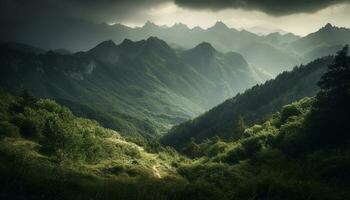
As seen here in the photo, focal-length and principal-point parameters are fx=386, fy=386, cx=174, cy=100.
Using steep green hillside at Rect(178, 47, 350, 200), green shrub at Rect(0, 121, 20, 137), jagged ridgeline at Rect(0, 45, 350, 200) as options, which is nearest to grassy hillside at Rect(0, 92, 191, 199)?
green shrub at Rect(0, 121, 20, 137)

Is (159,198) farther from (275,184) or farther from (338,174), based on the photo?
(338,174)

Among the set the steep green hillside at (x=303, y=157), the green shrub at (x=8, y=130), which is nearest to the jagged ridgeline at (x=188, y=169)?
the steep green hillside at (x=303, y=157)

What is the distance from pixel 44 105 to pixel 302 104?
6144cm

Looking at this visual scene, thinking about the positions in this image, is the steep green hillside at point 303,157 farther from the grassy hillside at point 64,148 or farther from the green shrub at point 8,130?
the green shrub at point 8,130

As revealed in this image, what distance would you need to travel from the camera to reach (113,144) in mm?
89250

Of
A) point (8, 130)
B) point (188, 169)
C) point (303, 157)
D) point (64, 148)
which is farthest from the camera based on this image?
point (188, 169)

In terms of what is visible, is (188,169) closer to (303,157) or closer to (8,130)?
(303,157)

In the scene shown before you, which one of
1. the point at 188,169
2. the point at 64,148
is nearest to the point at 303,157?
the point at 188,169

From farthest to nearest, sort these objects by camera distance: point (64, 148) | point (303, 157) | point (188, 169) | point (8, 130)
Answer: point (188, 169) < point (64, 148) < point (8, 130) < point (303, 157)

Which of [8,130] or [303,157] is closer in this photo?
[303,157]

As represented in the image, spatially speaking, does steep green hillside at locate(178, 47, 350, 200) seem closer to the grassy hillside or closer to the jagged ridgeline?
the jagged ridgeline

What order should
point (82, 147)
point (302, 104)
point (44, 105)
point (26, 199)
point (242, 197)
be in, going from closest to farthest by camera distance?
point (26, 199) < point (242, 197) < point (82, 147) < point (302, 104) < point (44, 105)

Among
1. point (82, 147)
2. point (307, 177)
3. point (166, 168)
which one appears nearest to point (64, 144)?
point (82, 147)

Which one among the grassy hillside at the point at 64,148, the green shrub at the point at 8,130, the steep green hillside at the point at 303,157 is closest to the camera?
the steep green hillside at the point at 303,157
